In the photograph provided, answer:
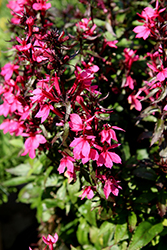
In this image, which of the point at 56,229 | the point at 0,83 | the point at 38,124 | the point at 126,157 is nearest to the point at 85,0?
the point at 0,83

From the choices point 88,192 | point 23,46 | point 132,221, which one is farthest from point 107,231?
point 23,46

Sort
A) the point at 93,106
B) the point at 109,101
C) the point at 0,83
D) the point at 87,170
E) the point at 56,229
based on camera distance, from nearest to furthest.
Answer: the point at 93,106, the point at 87,170, the point at 0,83, the point at 109,101, the point at 56,229

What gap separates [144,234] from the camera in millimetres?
1202

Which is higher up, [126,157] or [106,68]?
[106,68]

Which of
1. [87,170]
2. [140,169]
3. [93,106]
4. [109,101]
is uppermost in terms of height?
[93,106]

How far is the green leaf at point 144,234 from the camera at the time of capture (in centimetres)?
115

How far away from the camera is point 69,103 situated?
908mm

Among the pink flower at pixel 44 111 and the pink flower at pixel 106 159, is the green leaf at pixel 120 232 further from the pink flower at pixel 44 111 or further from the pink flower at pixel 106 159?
the pink flower at pixel 44 111

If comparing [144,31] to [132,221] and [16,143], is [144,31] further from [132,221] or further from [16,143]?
[16,143]

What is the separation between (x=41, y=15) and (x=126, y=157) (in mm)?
879

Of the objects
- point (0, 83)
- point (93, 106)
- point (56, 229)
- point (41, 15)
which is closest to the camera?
point (93, 106)

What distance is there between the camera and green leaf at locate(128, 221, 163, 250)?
1155 millimetres

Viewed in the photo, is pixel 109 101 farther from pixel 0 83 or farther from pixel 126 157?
pixel 0 83

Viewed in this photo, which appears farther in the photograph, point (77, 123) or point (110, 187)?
point (110, 187)
